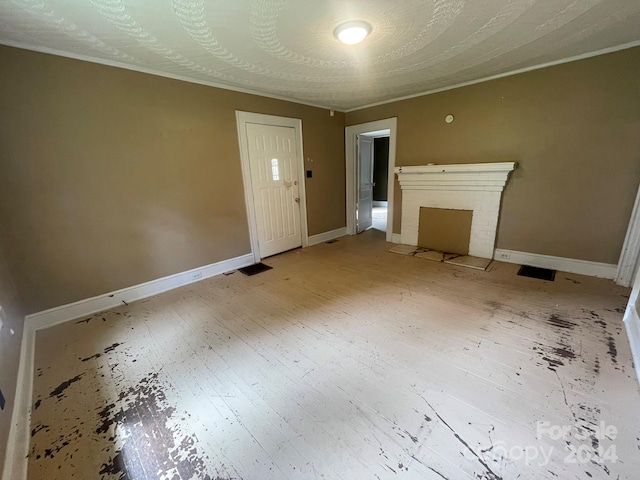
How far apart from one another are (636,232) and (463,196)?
64.7 inches

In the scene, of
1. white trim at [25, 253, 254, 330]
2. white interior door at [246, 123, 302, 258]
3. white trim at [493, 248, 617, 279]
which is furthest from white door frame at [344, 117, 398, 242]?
white trim at [25, 253, 254, 330]

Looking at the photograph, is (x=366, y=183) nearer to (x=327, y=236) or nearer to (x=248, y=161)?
(x=327, y=236)

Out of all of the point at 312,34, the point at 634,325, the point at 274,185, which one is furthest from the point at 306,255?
the point at 634,325

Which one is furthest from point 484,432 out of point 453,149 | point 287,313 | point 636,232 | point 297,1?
point 453,149

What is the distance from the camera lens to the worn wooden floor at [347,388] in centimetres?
118

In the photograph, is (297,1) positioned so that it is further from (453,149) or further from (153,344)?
(453,149)

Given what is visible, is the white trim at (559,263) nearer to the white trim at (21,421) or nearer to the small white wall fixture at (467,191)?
the small white wall fixture at (467,191)

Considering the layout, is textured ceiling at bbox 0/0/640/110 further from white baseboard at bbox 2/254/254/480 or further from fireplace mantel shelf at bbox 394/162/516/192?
white baseboard at bbox 2/254/254/480

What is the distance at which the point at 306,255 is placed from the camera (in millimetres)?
4078

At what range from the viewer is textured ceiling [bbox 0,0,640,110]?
5.35 feet

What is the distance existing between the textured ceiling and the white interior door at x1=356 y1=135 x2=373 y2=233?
6.71 ft

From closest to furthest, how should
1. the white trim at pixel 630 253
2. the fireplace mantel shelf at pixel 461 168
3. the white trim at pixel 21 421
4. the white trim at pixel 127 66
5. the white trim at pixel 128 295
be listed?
1. the white trim at pixel 21 421
2. the white trim at pixel 127 66
3. the white trim at pixel 128 295
4. the white trim at pixel 630 253
5. the fireplace mantel shelf at pixel 461 168

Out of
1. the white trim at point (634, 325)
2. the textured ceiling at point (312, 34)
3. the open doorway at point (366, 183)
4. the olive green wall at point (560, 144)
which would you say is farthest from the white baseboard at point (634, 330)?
the open doorway at point (366, 183)

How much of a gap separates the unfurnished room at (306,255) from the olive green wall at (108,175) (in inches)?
0.7
